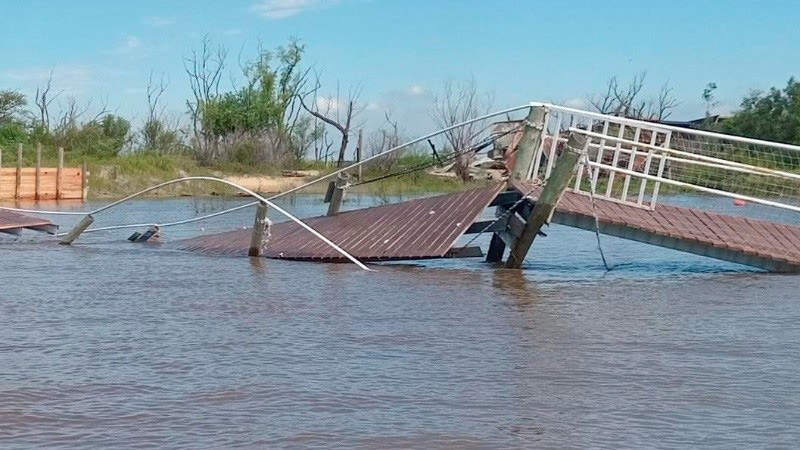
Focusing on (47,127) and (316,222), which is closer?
(316,222)

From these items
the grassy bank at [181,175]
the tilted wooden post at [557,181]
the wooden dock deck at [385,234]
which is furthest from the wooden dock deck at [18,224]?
the grassy bank at [181,175]

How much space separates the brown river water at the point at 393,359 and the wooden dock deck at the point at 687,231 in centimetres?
42

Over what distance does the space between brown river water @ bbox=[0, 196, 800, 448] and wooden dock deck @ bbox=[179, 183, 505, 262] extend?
0.44 metres

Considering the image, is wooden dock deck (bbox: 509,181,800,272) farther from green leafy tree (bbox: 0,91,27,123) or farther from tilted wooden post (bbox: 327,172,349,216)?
green leafy tree (bbox: 0,91,27,123)

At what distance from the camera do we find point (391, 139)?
51.0 metres

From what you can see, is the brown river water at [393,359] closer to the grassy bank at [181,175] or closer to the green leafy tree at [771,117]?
the grassy bank at [181,175]

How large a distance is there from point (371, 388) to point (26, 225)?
11834 millimetres

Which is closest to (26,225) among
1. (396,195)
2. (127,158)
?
(396,195)

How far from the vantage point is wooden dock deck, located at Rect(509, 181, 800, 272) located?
12.9 meters

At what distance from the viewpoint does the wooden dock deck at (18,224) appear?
16.9 m

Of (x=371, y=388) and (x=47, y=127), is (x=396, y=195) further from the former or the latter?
(x=371, y=388)

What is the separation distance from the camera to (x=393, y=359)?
761 cm

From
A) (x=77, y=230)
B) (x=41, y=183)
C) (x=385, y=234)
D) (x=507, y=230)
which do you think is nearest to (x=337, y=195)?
(x=385, y=234)

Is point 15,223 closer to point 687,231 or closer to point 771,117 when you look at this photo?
point 687,231
